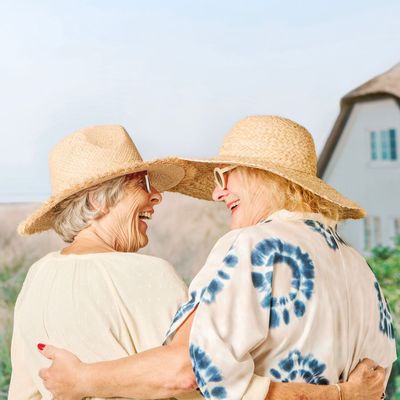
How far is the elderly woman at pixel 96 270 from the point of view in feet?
6.31

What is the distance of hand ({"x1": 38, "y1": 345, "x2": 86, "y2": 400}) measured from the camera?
1.85m

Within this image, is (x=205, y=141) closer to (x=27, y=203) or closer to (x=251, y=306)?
(x=27, y=203)

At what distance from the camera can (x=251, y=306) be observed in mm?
1627

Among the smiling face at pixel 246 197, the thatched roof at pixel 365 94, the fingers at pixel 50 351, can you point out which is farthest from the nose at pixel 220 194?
the thatched roof at pixel 365 94

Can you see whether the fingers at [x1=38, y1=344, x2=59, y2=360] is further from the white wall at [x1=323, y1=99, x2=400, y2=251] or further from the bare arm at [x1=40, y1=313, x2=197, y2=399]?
Answer: the white wall at [x1=323, y1=99, x2=400, y2=251]

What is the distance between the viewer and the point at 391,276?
33.0 ft

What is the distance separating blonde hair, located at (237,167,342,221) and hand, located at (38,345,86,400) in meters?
0.52

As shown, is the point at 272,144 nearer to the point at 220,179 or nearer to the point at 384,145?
the point at 220,179

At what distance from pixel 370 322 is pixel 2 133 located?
8.95 meters

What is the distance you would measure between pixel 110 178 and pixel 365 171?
31.8 feet

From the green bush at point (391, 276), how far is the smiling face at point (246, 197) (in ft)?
24.2

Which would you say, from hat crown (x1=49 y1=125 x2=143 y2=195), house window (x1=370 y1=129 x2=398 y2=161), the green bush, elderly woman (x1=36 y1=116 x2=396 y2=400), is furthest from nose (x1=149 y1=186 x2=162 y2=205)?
house window (x1=370 y1=129 x2=398 y2=161)

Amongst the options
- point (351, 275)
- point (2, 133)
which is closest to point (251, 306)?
point (351, 275)

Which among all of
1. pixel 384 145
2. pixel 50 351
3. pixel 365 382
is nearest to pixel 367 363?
pixel 365 382
